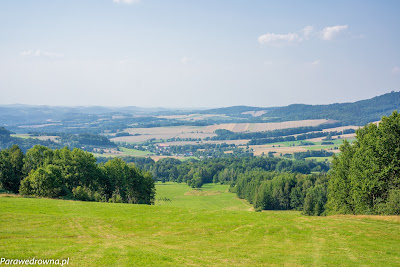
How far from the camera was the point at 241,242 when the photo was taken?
105ft

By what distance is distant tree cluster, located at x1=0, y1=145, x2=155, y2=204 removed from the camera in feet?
205

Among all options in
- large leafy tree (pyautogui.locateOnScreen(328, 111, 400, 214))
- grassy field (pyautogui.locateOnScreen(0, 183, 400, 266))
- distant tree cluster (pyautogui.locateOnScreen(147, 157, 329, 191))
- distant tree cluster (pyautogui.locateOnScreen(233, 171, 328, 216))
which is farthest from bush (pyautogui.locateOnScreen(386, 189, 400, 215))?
distant tree cluster (pyautogui.locateOnScreen(147, 157, 329, 191))

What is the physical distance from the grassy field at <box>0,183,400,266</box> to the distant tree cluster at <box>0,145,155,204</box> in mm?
13577

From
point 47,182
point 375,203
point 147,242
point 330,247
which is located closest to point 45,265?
point 147,242

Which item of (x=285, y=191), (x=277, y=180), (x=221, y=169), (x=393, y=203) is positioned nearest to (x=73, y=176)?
(x=393, y=203)

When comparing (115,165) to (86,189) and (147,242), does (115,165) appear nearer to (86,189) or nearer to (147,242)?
(86,189)

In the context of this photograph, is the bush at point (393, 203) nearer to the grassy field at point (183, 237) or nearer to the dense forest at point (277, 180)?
the dense forest at point (277, 180)

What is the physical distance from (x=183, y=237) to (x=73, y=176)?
41397mm

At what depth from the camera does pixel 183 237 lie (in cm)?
3338

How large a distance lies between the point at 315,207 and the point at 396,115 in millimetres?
54459

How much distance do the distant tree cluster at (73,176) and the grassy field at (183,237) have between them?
13.6 meters

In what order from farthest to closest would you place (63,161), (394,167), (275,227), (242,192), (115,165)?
(242,192) < (115,165) < (63,161) < (394,167) < (275,227)

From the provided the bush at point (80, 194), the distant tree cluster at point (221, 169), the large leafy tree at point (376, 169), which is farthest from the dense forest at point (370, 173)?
the distant tree cluster at point (221, 169)

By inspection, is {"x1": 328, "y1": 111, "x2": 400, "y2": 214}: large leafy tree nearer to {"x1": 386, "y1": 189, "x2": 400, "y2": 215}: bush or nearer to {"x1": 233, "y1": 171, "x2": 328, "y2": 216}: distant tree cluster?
{"x1": 386, "y1": 189, "x2": 400, "y2": 215}: bush
